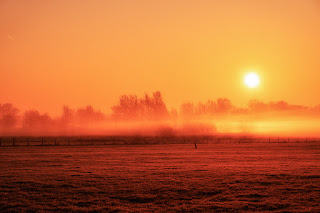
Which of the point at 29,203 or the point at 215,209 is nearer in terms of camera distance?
the point at 215,209

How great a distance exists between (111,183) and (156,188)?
3936 mm

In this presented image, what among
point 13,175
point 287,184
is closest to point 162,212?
point 287,184

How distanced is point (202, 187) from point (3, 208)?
41.4 feet

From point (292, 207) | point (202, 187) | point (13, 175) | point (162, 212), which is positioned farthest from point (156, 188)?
point (13, 175)

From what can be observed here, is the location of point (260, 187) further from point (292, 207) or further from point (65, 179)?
point (65, 179)

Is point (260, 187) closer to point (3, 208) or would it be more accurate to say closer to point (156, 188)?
point (156, 188)

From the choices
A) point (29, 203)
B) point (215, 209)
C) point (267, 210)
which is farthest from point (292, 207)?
point (29, 203)

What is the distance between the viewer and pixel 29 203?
19219mm

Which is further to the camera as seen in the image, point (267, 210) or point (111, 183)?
point (111, 183)

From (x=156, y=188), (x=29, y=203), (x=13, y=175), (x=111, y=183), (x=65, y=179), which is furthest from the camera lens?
(x=13, y=175)

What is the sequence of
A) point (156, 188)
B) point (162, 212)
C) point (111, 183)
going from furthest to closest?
point (111, 183) → point (156, 188) → point (162, 212)

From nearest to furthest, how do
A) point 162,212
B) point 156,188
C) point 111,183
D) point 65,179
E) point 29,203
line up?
1. point 162,212
2. point 29,203
3. point 156,188
4. point 111,183
5. point 65,179

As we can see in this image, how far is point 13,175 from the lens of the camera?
28.4m

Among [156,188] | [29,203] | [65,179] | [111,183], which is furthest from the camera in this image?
[65,179]
